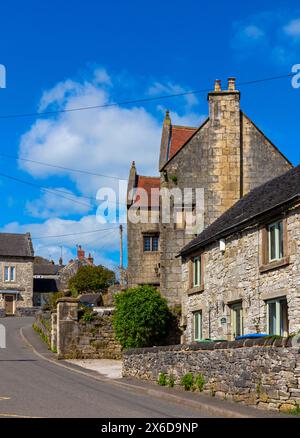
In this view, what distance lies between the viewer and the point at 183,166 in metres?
33.5

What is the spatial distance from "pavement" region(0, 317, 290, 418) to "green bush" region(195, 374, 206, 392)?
31 cm

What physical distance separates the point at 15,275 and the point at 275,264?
6720cm

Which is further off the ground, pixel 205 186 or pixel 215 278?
pixel 205 186

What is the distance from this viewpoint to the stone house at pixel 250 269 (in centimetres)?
1991

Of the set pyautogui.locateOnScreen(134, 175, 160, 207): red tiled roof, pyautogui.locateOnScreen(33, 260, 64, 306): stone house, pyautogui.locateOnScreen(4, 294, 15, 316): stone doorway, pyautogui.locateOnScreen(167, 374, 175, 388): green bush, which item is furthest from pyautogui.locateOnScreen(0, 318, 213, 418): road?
pyautogui.locateOnScreen(33, 260, 64, 306): stone house

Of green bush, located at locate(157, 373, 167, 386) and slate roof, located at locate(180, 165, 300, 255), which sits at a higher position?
slate roof, located at locate(180, 165, 300, 255)

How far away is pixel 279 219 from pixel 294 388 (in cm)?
826

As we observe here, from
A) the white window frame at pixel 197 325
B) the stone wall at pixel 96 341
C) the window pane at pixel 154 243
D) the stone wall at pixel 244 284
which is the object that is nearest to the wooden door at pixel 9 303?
Result: the window pane at pixel 154 243

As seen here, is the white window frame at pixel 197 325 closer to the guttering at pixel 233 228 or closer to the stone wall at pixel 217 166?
the guttering at pixel 233 228

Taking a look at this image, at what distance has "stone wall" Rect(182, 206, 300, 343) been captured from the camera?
771 inches

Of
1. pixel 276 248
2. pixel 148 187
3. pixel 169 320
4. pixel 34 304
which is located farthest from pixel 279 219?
pixel 34 304

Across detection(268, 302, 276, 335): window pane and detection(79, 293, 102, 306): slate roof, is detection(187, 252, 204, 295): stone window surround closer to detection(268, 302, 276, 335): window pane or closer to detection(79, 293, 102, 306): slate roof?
detection(268, 302, 276, 335): window pane
